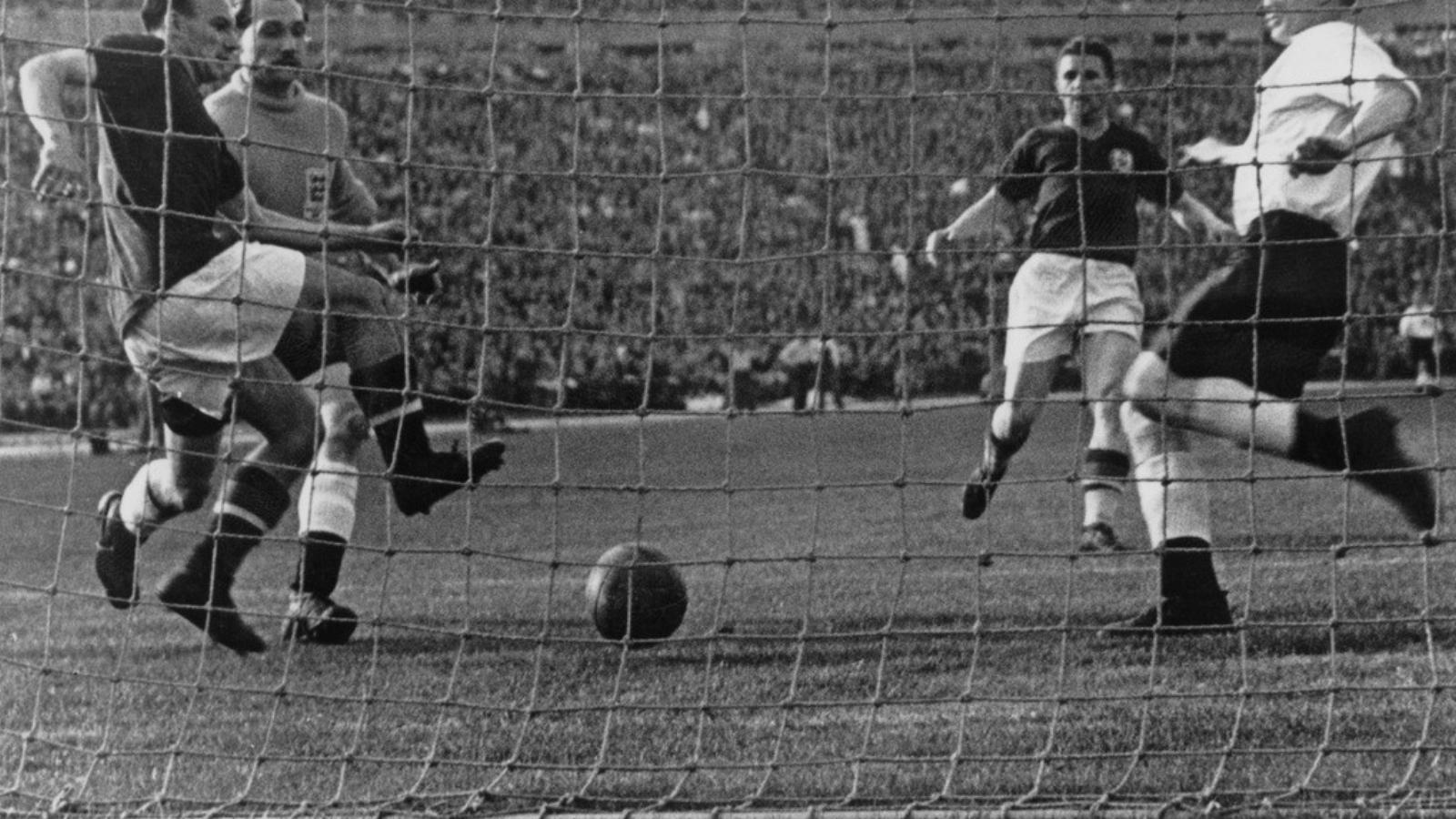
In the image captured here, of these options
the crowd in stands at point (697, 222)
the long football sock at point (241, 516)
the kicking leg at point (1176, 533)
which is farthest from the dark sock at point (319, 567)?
the crowd in stands at point (697, 222)

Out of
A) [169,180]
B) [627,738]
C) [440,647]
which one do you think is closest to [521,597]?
[440,647]

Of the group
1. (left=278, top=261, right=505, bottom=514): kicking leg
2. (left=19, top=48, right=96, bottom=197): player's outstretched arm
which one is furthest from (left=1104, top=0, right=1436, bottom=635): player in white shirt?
(left=19, top=48, right=96, bottom=197): player's outstretched arm

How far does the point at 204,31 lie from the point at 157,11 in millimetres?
207

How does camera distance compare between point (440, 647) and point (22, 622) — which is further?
point (22, 622)

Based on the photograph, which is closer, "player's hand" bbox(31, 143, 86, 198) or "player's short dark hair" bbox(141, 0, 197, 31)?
"player's hand" bbox(31, 143, 86, 198)

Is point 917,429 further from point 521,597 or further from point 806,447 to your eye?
point 521,597

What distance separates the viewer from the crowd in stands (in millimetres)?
21859

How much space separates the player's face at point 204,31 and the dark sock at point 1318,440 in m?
3.38

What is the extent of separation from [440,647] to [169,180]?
5.51ft

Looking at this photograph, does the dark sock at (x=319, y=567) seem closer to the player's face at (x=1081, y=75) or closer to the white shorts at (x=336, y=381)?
the white shorts at (x=336, y=381)

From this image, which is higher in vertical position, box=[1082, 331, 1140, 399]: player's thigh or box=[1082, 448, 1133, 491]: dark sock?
box=[1082, 331, 1140, 399]: player's thigh

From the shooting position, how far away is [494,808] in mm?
4039

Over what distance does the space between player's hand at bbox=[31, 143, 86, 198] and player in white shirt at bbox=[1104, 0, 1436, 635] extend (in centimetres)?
317

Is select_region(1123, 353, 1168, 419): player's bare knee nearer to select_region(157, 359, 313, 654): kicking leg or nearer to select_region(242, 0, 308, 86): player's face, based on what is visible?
select_region(157, 359, 313, 654): kicking leg
